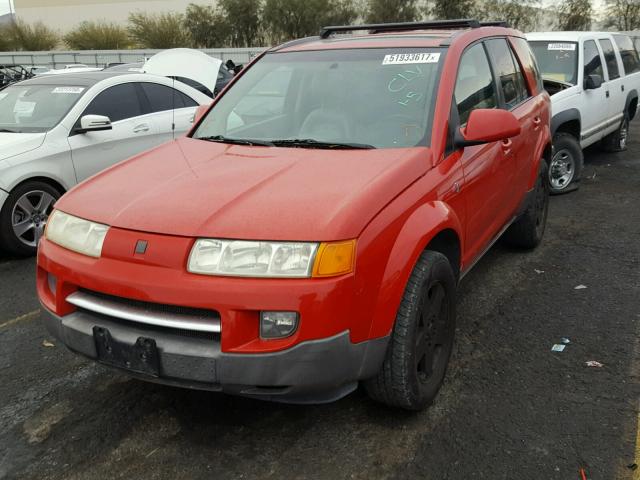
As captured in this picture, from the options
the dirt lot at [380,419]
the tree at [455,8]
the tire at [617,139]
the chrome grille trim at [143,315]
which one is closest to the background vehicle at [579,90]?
the tire at [617,139]

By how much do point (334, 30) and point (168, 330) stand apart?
2.78 meters

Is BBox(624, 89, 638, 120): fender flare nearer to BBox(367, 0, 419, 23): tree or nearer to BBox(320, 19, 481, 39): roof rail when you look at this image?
BBox(320, 19, 481, 39): roof rail

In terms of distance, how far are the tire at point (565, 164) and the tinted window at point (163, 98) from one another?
14.1 ft

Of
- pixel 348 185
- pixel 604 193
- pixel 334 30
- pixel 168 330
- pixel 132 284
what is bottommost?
pixel 604 193

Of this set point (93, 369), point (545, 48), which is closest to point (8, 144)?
point (93, 369)

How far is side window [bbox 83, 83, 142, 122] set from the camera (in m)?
6.34

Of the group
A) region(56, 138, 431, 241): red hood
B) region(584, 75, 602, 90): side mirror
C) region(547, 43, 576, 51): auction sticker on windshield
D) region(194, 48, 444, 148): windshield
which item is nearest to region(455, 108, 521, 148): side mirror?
region(194, 48, 444, 148): windshield

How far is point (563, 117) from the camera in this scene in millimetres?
6875

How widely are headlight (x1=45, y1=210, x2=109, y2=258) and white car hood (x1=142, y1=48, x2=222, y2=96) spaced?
5332mm

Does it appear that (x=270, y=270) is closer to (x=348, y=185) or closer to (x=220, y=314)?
(x=220, y=314)

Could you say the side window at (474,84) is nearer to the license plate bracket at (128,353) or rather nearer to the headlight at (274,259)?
the headlight at (274,259)

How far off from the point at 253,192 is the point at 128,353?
85 cm

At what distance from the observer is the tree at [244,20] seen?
167ft

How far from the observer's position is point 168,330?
97.3 inches
